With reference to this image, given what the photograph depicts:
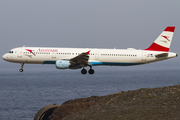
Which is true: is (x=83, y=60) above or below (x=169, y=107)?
above

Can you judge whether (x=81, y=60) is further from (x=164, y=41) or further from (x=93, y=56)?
(x=164, y=41)

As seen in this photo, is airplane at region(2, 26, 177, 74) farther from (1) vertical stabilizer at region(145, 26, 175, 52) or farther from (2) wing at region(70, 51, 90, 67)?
(1) vertical stabilizer at region(145, 26, 175, 52)

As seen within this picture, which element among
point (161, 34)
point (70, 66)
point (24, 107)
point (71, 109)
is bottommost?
point (24, 107)

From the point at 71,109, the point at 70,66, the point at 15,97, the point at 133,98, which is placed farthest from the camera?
the point at 15,97

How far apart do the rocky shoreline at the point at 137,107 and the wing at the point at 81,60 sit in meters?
12.9

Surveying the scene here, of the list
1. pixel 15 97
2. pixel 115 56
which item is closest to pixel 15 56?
pixel 115 56

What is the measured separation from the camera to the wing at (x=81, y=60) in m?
57.3

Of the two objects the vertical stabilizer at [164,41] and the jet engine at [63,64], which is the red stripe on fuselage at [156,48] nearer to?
the vertical stabilizer at [164,41]

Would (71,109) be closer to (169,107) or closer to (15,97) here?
(169,107)

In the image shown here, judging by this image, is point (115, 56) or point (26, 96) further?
point (26, 96)

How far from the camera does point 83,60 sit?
59.1 metres

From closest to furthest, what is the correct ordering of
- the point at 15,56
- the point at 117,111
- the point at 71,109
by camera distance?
the point at 117,111
the point at 71,109
the point at 15,56

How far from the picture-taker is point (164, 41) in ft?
211

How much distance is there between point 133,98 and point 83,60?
20348 millimetres
